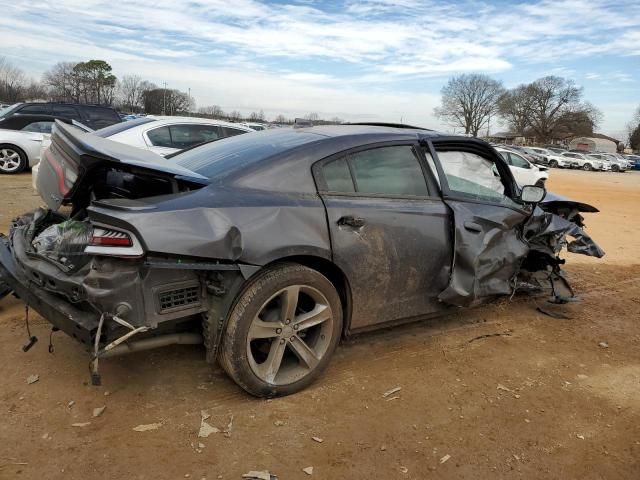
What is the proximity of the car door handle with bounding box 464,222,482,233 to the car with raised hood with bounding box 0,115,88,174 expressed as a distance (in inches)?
459

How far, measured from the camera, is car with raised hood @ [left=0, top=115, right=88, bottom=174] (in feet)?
40.4

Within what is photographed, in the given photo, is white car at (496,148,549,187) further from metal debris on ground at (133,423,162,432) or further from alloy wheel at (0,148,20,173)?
metal debris on ground at (133,423,162,432)

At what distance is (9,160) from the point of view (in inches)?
486

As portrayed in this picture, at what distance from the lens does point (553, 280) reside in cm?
487

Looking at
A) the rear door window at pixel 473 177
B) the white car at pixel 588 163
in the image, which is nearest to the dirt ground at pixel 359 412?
the rear door window at pixel 473 177

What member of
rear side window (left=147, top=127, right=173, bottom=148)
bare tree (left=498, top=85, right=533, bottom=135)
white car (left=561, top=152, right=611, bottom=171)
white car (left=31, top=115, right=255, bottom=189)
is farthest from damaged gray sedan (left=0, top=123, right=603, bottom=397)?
bare tree (left=498, top=85, right=533, bottom=135)

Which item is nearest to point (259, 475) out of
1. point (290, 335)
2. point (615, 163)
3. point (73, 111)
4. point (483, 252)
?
point (290, 335)

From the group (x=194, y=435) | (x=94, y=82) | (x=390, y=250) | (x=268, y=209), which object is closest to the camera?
(x=194, y=435)

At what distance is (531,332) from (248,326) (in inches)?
106

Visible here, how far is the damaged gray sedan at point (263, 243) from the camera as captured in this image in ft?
8.64

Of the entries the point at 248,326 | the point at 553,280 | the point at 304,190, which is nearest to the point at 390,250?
the point at 304,190

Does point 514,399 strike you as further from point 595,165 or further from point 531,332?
point 595,165

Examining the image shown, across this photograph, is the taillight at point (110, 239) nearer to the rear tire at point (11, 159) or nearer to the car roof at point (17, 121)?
the car roof at point (17, 121)

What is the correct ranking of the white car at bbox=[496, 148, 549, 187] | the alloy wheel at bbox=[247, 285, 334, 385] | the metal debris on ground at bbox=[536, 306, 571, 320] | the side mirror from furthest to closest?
the white car at bbox=[496, 148, 549, 187]
the metal debris on ground at bbox=[536, 306, 571, 320]
the side mirror
the alloy wheel at bbox=[247, 285, 334, 385]
